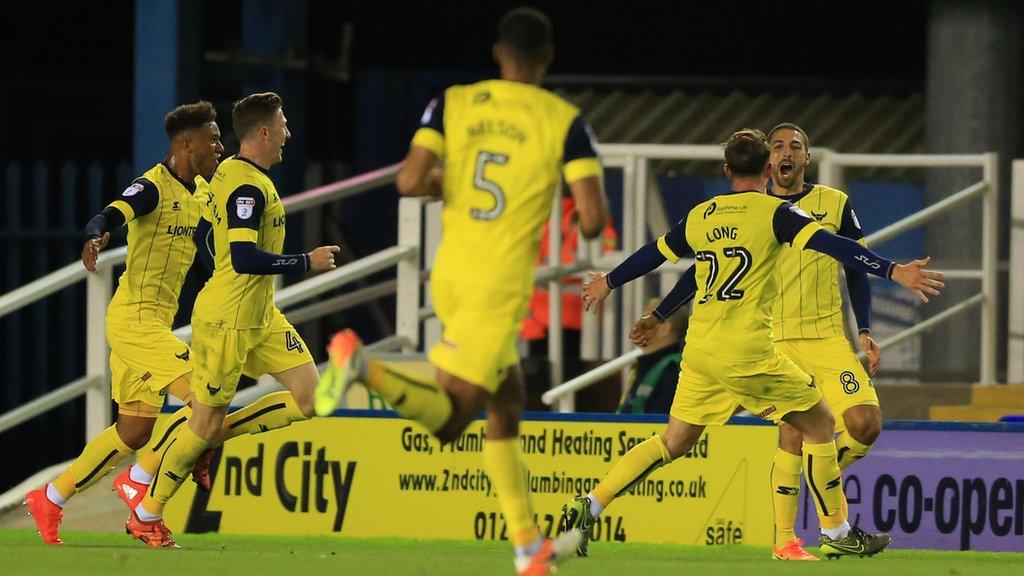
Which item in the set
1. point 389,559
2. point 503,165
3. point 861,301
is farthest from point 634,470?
point 503,165

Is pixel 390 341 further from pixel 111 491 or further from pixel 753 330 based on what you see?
pixel 753 330

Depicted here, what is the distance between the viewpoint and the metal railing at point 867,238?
1330cm

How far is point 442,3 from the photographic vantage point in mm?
18938

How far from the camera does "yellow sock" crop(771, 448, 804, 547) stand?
10.2 metres

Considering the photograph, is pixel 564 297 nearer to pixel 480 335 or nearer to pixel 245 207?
pixel 245 207

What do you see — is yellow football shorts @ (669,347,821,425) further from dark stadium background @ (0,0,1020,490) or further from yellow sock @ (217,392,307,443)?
dark stadium background @ (0,0,1020,490)

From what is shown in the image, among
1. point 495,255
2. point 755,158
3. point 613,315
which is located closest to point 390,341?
point 613,315

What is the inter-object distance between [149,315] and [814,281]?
3180 millimetres

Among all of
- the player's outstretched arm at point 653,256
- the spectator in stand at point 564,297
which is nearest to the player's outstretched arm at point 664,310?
the player's outstretched arm at point 653,256

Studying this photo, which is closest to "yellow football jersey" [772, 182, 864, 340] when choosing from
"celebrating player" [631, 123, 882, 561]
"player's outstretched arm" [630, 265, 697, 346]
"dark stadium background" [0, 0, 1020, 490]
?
"celebrating player" [631, 123, 882, 561]

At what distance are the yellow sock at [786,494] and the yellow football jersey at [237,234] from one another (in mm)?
2441

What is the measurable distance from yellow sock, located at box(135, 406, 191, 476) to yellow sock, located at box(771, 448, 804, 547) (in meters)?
2.75

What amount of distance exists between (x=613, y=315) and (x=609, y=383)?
0.49 metres

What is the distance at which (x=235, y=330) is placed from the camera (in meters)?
10.1
